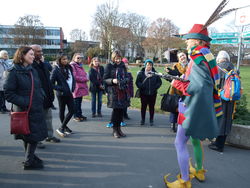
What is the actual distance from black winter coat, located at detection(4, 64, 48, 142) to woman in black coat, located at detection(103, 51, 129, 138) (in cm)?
174

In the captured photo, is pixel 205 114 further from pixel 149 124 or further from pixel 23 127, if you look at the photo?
pixel 149 124

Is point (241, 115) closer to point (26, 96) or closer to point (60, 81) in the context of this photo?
point (60, 81)

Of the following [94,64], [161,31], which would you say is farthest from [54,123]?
[161,31]

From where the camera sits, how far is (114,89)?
484cm

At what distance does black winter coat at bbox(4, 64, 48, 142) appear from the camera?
311cm

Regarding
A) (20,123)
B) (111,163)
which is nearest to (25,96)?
(20,123)

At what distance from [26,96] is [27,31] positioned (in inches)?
2203

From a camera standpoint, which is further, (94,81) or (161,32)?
(161,32)

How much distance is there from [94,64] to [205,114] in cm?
484

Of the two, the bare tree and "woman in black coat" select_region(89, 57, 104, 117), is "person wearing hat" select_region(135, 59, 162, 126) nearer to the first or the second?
"woman in black coat" select_region(89, 57, 104, 117)

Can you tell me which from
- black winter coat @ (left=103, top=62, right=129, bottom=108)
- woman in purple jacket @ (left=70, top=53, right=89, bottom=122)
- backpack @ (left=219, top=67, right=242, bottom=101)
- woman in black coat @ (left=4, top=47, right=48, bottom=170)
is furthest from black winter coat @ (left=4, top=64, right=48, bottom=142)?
backpack @ (left=219, top=67, right=242, bottom=101)

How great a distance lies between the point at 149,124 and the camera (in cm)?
602

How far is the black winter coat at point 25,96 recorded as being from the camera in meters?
3.11

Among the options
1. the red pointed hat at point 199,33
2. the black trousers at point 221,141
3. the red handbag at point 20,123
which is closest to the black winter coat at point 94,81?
the red handbag at point 20,123
